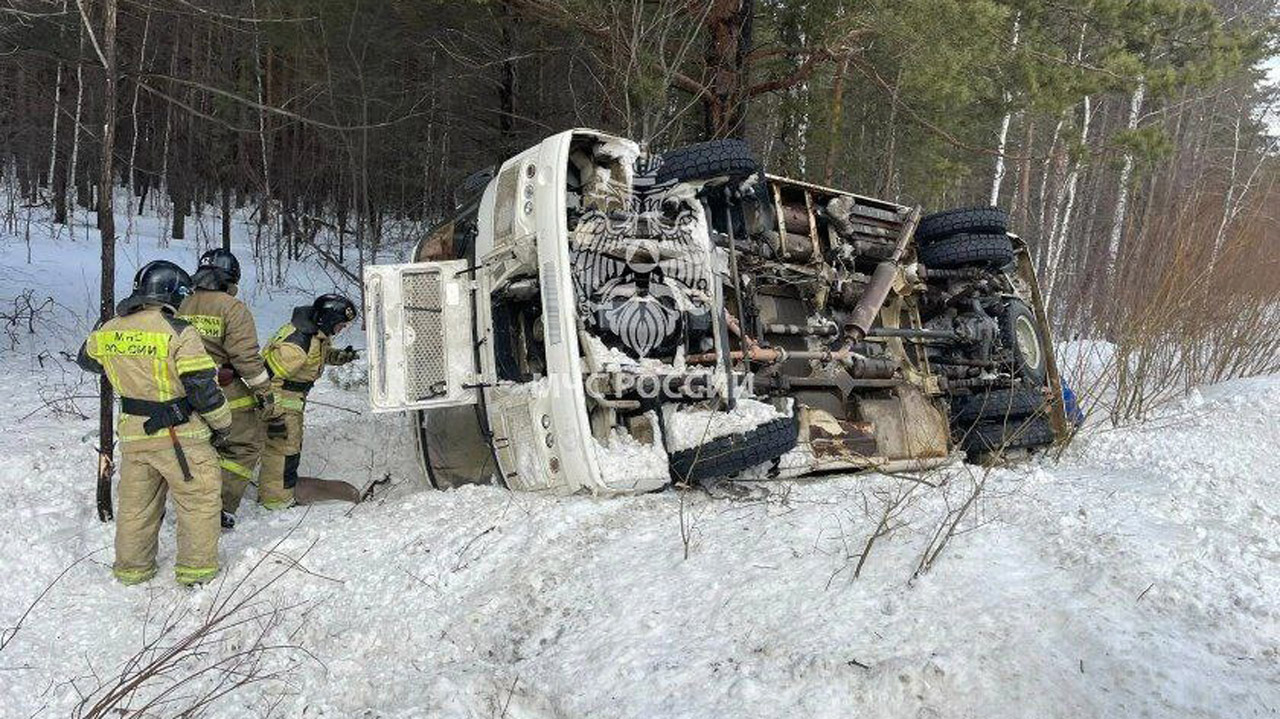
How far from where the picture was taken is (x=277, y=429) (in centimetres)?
497

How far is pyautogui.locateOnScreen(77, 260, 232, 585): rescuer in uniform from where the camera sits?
3.61m

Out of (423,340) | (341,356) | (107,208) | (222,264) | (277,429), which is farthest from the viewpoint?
(341,356)

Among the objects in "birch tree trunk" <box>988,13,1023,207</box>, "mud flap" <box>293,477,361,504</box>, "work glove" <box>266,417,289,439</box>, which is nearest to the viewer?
"work glove" <box>266,417,289,439</box>

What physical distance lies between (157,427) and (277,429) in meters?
1.35

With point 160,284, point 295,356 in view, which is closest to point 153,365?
point 160,284

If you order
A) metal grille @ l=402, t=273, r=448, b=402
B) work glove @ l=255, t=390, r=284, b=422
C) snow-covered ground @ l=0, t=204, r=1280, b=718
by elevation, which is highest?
metal grille @ l=402, t=273, r=448, b=402

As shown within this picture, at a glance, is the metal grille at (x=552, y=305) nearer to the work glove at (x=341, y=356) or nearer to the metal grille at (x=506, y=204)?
the metal grille at (x=506, y=204)

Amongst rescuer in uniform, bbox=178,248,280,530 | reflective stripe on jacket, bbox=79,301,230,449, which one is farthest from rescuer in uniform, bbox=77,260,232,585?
rescuer in uniform, bbox=178,248,280,530

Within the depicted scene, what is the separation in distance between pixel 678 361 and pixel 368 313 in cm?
167

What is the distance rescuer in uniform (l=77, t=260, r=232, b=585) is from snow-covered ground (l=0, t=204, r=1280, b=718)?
210mm

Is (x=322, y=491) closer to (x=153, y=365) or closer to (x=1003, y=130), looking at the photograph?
(x=153, y=365)

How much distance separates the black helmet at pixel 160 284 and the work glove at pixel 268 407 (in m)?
1.04

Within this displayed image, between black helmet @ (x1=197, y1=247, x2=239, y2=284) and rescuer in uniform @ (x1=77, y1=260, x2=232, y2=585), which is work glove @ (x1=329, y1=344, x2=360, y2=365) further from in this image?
rescuer in uniform @ (x1=77, y1=260, x2=232, y2=585)

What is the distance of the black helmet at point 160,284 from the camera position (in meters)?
3.70
